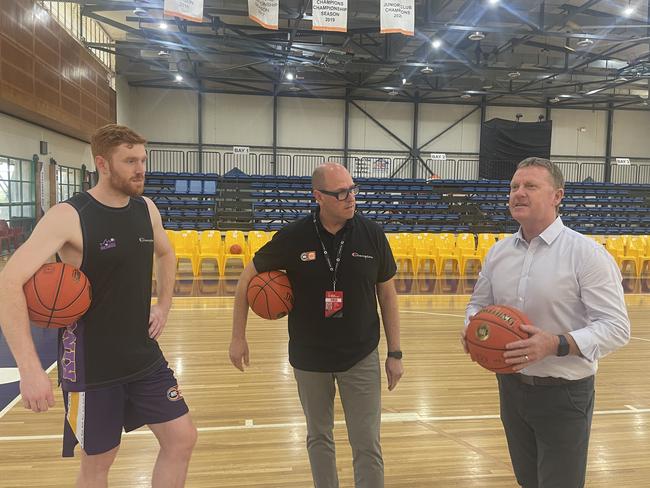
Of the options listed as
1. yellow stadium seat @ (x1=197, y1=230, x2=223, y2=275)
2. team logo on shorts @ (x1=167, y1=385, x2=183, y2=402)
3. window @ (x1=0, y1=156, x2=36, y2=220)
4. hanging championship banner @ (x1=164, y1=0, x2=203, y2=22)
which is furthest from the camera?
window @ (x1=0, y1=156, x2=36, y2=220)

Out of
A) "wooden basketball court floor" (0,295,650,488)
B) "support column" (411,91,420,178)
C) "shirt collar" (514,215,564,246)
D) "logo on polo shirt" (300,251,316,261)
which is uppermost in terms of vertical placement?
"support column" (411,91,420,178)

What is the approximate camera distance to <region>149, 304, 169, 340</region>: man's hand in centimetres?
225

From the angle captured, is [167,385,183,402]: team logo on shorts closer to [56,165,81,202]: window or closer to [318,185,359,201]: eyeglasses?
[318,185,359,201]: eyeglasses

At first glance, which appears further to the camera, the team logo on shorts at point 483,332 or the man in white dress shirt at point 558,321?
the team logo on shorts at point 483,332

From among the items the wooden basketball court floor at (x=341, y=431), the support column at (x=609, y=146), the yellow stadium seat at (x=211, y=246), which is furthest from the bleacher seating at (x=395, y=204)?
the wooden basketball court floor at (x=341, y=431)

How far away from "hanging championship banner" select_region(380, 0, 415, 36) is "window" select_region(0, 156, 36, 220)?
7827 mm

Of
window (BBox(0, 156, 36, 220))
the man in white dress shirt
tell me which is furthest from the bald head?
window (BBox(0, 156, 36, 220))

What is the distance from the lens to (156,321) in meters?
2.28

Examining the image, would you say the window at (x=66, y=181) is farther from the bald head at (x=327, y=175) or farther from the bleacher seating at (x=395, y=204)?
the bald head at (x=327, y=175)

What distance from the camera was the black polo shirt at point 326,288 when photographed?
88.8 inches

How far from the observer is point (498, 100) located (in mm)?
20266

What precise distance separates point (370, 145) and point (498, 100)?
5.52 metres

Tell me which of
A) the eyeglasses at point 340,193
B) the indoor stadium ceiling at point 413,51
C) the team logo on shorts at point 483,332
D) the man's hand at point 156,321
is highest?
the indoor stadium ceiling at point 413,51

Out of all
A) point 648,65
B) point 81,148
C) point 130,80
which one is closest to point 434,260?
point 648,65
